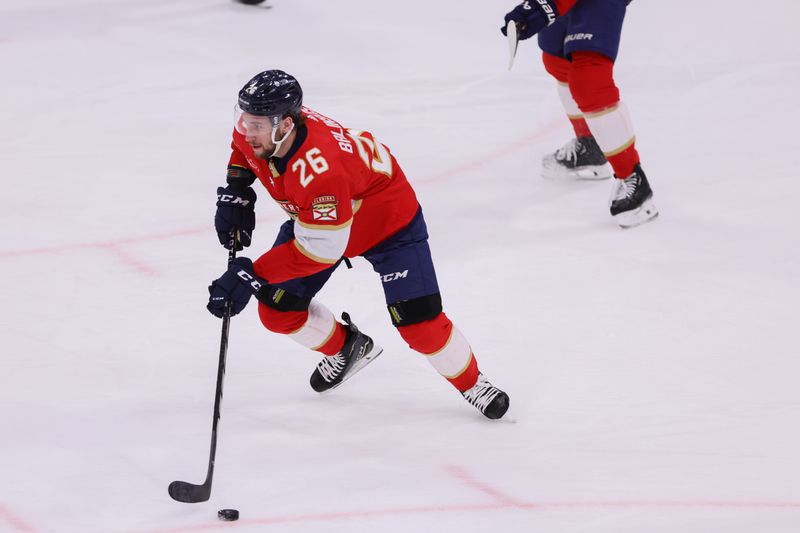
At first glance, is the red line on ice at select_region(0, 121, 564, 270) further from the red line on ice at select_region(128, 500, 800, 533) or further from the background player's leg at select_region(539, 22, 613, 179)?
the red line on ice at select_region(128, 500, 800, 533)

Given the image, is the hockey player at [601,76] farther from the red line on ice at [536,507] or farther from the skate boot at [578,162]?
the red line on ice at [536,507]

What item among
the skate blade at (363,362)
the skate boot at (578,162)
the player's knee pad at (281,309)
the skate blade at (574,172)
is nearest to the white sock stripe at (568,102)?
the skate boot at (578,162)

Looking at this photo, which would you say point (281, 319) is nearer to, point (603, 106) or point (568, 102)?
point (603, 106)

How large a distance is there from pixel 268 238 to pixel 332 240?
1606mm

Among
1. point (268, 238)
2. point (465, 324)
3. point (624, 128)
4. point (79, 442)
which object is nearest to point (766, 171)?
point (624, 128)

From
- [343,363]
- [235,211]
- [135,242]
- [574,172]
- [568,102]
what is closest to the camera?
[235,211]

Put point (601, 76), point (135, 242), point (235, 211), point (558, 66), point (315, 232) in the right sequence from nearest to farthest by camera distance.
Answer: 1. point (315, 232)
2. point (235, 211)
3. point (135, 242)
4. point (601, 76)
5. point (558, 66)

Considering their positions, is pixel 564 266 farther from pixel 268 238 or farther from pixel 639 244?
pixel 268 238

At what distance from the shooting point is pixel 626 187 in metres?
4.31

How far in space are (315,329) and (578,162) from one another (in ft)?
6.70

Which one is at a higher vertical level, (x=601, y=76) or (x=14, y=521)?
(x=601, y=76)

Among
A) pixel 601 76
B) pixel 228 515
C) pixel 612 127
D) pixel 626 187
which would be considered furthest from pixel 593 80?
pixel 228 515

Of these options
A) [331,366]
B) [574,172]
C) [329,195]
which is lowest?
[574,172]

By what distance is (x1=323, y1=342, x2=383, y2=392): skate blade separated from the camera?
10.5 feet
